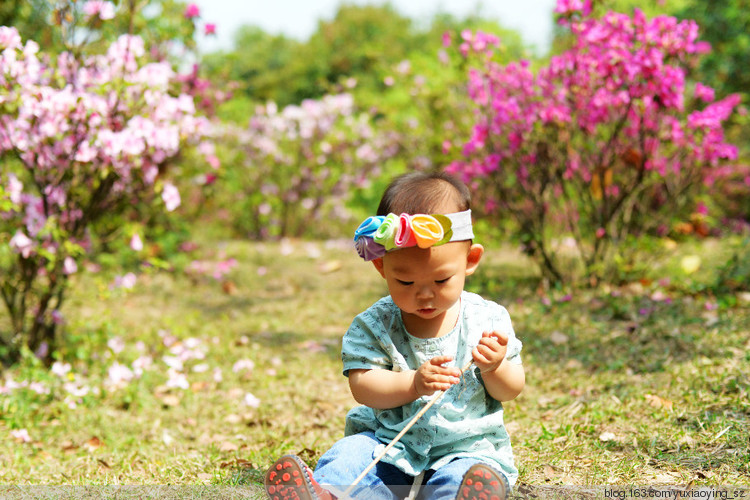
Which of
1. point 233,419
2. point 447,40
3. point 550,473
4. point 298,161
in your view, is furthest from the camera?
point 298,161

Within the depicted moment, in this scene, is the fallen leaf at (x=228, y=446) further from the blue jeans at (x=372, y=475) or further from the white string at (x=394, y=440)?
the white string at (x=394, y=440)

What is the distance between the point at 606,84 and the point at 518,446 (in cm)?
270

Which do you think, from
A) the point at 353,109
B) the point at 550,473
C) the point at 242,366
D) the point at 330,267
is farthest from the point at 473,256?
the point at 353,109

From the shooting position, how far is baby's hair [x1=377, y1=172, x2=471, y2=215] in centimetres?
205

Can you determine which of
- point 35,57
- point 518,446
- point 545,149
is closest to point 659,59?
point 545,149

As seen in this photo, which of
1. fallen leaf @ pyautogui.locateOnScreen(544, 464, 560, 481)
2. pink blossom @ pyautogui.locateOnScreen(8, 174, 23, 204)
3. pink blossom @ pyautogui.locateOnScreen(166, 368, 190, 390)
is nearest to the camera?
fallen leaf @ pyautogui.locateOnScreen(544, 464, 560, 481)

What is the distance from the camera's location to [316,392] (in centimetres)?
368

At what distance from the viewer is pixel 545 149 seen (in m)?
4.84

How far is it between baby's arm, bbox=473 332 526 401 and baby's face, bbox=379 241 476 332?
164mm

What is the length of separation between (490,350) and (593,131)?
129 inches

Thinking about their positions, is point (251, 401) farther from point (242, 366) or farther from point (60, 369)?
point (60, 369)

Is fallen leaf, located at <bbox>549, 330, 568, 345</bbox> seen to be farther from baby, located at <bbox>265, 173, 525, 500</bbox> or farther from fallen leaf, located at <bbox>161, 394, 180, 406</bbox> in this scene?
fallen leaf, located at <bbox>161, 394, 180, 406</bbox>

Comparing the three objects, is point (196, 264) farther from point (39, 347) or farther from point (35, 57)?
point (35, 57)

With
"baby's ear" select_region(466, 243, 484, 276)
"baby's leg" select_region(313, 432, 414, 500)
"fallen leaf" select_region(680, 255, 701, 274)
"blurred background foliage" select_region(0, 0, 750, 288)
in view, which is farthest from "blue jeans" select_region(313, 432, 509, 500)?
"fallen leaf" select_region(680, 255, 701, 274)
